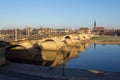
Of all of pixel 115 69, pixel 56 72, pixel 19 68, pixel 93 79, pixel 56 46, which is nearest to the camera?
pixel 93 79

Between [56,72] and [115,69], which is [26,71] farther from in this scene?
[115,69]

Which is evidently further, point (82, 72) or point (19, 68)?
point (19, 68)

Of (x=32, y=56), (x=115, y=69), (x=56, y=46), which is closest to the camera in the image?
(x=115, y=69)

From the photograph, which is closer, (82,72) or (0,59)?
(82,72)

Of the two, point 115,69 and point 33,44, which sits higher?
point 33,44

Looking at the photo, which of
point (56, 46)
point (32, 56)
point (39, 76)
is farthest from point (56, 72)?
point (56, 46)

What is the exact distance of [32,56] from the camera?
38594 millimetres

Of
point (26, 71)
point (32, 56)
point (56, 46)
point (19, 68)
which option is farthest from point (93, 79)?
point (56, 46)

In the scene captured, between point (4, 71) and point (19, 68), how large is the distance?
195 centimetres

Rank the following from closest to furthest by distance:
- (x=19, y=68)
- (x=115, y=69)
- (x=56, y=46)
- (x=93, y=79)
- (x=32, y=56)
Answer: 1. (x=93, y=79)
2. (x=19, y=68)
3. (x=115, y=69)
4. (x=32, y=56)
5. (x=56, y=46)

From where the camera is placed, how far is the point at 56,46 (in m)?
52.0

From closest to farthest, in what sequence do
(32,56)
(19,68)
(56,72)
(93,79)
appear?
1. (93,79)
2. (56,72)
3. (19,68)
4. (32,56)

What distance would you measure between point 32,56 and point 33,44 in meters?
2.68

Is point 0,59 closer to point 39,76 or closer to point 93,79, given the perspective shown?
point 39,76
